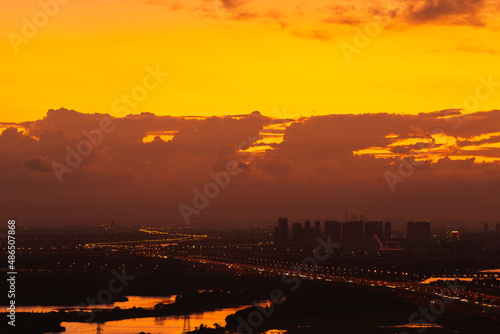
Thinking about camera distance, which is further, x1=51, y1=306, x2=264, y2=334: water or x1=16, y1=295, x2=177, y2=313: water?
x1=16, y1=295, x2=177, y2=313: water

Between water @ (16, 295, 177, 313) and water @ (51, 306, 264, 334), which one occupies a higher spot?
water @ (16, 295, 177, 313)

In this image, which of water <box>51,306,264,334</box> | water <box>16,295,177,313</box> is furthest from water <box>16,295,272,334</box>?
water <box>16,295,177,313</box>

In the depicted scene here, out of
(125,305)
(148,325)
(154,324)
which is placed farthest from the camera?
(125,305)

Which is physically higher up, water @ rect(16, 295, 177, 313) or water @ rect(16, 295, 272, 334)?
water @ rect(16, 295, 177, 313)

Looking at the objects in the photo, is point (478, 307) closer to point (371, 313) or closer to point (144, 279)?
point (371, 313)

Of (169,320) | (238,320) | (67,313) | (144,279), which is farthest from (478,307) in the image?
(144,279)

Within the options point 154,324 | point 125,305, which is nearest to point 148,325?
point 154,324

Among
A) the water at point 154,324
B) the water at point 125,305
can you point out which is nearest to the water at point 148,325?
the water at point 154,324

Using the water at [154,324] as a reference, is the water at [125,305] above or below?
above

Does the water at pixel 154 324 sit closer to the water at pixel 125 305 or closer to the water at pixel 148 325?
the water at pixel 148 325

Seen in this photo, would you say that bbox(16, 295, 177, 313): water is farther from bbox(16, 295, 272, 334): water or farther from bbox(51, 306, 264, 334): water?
bbox(51, 306, 264, 334): water

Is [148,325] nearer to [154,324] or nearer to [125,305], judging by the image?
[154,324]
